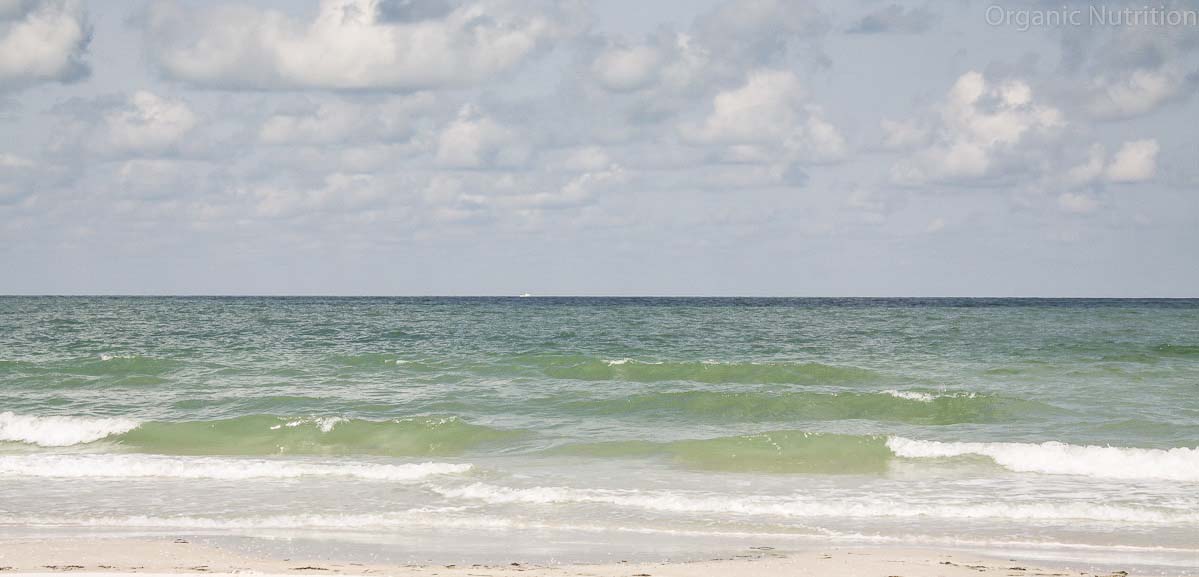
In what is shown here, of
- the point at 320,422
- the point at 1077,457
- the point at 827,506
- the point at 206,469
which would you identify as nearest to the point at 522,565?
the point at 827,506

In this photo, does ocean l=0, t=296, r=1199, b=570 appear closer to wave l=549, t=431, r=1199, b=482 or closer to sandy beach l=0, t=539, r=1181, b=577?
wave l=549, t=431, r=1199, b=482

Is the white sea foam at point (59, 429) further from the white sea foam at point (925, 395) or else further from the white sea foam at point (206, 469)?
the white sea foam at point (925, 395)

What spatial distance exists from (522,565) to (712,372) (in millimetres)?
19545

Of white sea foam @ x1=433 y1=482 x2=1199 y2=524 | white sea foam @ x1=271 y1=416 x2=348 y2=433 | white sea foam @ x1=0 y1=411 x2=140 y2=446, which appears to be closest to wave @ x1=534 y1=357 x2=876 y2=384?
white sea foam @ x1=271 y1=416 x2=348 y2=433

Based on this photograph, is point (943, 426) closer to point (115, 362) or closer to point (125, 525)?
point (125, 525)

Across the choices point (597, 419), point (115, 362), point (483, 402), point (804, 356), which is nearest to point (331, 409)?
point (483, 402)

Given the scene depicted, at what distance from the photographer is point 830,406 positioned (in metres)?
23.6

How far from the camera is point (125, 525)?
1261 cm

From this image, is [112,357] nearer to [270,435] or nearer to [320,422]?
[270,435]

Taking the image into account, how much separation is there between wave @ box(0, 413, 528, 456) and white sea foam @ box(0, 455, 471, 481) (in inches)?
99.2

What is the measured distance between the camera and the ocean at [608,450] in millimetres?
12375

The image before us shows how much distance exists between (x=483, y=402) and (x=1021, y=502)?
1396 cm

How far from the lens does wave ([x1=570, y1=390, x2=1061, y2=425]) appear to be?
73.2ft

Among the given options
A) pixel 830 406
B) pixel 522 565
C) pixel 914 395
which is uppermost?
pixel 914 395
